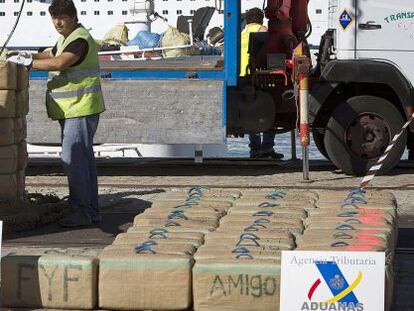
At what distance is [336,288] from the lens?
244 inches

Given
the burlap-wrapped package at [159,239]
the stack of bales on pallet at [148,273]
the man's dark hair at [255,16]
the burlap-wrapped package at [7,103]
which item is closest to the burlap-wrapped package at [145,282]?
the stack of bales on pallet at [148,273]

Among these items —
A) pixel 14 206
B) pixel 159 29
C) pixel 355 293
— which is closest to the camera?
pixel 355 293

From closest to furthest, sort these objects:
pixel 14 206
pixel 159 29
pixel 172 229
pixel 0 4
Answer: pixel 172 229 → pixel 14 206 → pixel 159 29 → pixel 0 4

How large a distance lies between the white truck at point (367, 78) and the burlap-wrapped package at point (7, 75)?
5.08 metres

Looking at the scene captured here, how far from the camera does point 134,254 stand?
272 inches

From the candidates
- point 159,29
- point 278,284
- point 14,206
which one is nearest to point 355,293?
point 278,284

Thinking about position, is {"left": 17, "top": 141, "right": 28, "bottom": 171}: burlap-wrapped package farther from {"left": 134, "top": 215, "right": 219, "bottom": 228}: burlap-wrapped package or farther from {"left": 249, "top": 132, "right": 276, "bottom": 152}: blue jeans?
{"left": 249, "top": 132, "right": 276, "bottom": 152}: blue jeans

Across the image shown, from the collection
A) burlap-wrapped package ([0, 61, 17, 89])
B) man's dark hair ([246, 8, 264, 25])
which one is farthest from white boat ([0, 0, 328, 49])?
burlap-wrapped package ([0, 61, 17, 89])

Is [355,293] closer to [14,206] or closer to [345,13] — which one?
[14,206]

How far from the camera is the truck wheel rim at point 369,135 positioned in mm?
14133

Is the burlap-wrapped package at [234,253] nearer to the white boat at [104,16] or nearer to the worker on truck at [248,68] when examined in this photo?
the worker on truck at [248,68]

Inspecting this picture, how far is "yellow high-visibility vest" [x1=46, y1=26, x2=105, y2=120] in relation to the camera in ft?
32.4

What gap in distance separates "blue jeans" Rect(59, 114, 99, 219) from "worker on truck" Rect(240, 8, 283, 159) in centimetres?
512

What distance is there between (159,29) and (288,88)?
14.0 m
